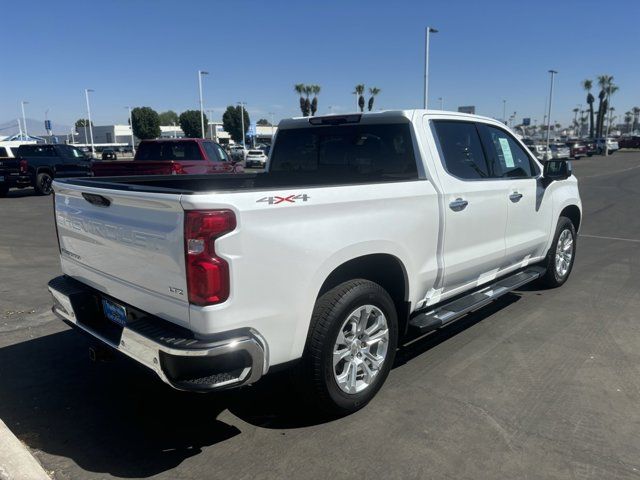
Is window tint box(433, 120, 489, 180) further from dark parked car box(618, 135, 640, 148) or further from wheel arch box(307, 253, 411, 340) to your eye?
dark parked car box(618, 135, 640, 148)


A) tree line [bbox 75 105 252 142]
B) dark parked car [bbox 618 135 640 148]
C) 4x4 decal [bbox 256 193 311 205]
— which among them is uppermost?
tree line [bbox 75 105 252 142]

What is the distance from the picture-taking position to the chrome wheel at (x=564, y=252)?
19.9 ft

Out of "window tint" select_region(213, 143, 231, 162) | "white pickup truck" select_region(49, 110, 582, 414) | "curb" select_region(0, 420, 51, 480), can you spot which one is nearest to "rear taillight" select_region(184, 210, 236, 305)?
"white pickup truck" select_region(49, 110, 582, 414)

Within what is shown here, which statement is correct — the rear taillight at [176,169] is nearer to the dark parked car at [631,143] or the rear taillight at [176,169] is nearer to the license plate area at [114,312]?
the license plate area at [114,312]

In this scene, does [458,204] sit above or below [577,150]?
above

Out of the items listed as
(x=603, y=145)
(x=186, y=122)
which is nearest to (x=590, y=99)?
(x=603, y=145)

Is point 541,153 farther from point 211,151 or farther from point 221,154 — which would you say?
point 211,151

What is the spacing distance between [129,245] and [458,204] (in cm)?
246

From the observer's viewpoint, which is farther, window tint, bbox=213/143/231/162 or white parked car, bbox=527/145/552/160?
white parked car, bbox=527/145/552/160

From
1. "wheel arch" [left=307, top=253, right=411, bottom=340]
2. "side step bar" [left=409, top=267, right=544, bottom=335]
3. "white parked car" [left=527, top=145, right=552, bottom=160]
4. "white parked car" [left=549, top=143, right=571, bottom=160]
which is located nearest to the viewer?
"wheel arch" [left=307, top=253, right=411, bottom=340]

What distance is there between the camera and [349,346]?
3.31m

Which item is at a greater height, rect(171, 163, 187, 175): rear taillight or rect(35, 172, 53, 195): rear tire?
rect(171, 163, 187, 175): rear taillight

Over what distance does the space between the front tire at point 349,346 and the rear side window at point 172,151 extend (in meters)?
12.1

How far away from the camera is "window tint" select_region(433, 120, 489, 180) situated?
418 cm
